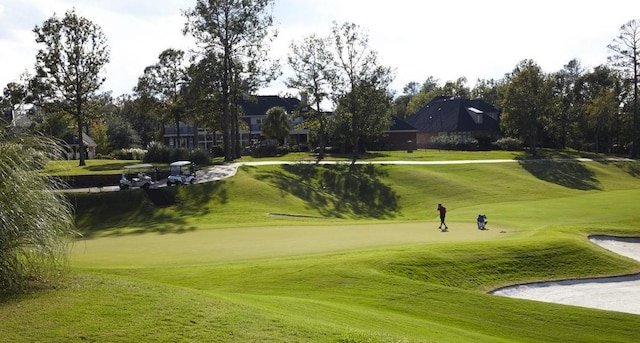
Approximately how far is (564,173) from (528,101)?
17838 mm

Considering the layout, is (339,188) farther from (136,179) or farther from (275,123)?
(275,123)

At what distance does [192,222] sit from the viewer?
143ft

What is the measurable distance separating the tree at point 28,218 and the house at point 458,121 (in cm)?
10254

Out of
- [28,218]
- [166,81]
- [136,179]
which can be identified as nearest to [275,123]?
[166,81]

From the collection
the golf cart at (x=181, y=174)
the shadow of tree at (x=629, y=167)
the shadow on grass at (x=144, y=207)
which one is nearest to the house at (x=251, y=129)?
the shadow of tree at (x=629, y=167)

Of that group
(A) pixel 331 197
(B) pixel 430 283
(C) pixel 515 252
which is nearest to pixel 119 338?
(B) pixel 430 283

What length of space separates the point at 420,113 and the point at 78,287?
123295 mm

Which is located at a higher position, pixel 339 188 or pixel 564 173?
pixel 564 173

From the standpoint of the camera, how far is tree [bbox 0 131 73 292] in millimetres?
14180

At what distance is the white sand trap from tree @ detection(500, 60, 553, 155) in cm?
7115

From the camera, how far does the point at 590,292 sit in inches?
941

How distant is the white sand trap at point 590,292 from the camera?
22.2 metres

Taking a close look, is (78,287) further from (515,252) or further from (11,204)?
(515,252)

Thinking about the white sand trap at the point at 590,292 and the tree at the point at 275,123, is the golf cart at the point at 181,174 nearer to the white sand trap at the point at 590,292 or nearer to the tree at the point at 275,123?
the white sand trap at the point at 590,292
